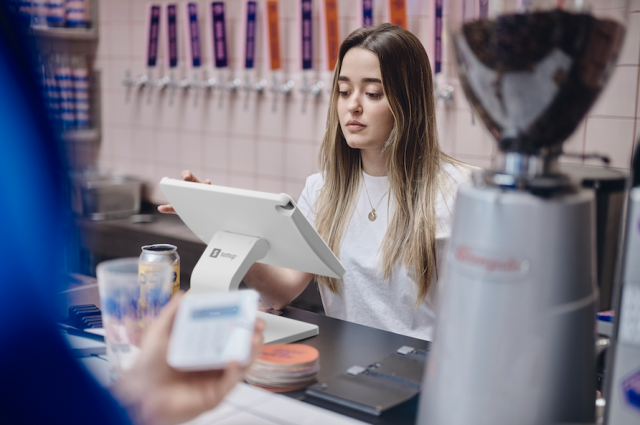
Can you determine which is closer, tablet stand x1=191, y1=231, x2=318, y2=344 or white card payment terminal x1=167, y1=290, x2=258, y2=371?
white card payment terminal x1=167, y1=290, x2=258, y2=371

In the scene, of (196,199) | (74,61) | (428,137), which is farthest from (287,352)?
(74,61)

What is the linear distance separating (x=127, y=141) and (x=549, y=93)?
338cm

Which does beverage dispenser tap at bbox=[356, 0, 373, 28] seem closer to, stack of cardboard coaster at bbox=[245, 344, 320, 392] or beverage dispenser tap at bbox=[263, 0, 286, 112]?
beverage dispenser tap at bbox=[263, 0, 286, 112]

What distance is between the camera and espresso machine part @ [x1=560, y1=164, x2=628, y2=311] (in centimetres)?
171

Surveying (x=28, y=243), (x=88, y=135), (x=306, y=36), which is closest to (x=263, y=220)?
(x=28, y=243)

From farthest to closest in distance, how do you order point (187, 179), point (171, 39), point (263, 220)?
point (171, 39), point (187, 179), point (263, 220)

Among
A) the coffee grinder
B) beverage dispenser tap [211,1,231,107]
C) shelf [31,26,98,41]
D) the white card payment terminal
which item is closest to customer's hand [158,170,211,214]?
the white card payment terminal

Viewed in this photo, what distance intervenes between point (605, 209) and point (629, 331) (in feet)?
3.67

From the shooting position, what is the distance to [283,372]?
0.98 metres

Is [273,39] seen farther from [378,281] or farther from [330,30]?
[378,281]

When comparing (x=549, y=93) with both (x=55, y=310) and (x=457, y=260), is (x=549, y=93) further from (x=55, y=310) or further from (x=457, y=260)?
(x=55, y=310)

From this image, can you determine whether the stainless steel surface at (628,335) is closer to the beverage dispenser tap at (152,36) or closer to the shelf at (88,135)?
the beverage dispenser tap at (152,36)

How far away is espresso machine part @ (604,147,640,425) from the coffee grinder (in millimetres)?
33

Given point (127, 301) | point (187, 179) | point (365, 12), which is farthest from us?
point (365, 12)
